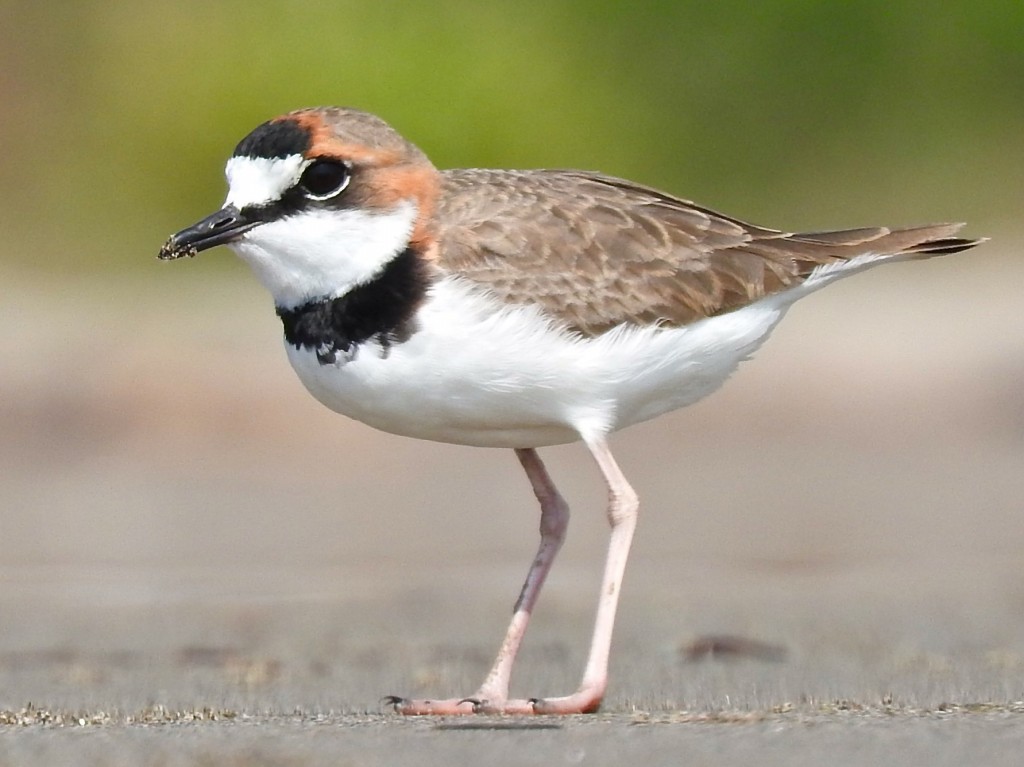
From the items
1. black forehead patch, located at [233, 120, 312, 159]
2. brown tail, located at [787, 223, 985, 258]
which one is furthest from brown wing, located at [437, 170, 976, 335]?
black forehead patch, located at [233, 120, 312, 159]

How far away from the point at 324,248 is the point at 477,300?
0.43m

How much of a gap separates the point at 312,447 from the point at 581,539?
205cm

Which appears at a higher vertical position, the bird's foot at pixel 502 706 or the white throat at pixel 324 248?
the white throat at pixel 324 248

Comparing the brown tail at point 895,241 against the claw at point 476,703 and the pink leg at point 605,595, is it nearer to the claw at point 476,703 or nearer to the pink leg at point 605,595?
the pink leg at point 605,595

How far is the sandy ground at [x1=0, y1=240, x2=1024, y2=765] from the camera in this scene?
15.9 feet

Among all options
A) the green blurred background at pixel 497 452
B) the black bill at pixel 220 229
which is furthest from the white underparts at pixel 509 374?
the green blurred background at pixel 497 452

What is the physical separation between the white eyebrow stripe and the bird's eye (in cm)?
3

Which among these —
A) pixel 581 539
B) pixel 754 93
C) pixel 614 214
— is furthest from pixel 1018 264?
pixel 614 214

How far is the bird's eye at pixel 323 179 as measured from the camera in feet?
18.4

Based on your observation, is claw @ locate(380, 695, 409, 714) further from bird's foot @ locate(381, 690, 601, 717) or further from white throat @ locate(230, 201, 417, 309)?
white throat @ locate(230, 201, 417, 309)

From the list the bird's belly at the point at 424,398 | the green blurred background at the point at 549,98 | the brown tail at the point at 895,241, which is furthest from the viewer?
the green blurred background at the point at 549,98

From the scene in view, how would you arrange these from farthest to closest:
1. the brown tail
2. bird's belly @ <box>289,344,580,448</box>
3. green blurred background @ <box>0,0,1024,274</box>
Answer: green blurred background @ <box>0,0,1024,274</box>
the brown tail
bird's belly @ <box>289,344,580,448</box>

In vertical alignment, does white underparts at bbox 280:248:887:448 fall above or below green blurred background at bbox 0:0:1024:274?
below

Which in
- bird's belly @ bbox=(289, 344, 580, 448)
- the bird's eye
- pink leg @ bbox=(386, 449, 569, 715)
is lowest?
pink leg @ bbox=(386, 449, 569, 715)
